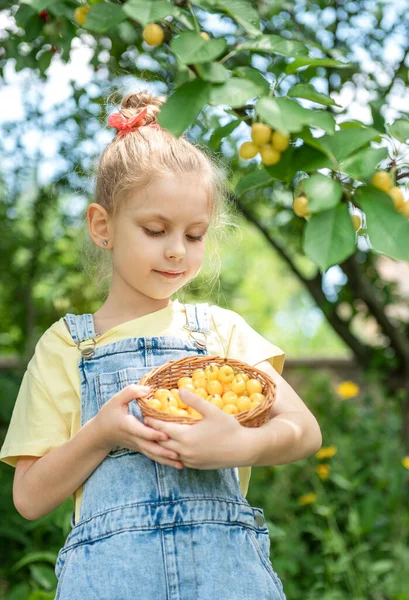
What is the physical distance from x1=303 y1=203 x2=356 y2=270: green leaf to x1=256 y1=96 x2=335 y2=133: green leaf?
0.12 m

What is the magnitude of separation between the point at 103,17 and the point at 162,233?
0.41 metres

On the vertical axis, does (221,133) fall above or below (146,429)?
above

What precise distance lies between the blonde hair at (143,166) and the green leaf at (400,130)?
417 millimetres

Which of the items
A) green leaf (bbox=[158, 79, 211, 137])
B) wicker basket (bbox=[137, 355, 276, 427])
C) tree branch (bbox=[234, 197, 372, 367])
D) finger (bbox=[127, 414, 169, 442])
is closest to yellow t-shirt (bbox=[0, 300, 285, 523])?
wicker basket (bbox=[137, 355, 276, 427])

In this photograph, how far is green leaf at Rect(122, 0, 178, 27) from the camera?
1.04 meters

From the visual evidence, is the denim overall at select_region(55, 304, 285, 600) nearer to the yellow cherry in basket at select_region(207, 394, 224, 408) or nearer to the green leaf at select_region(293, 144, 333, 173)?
the yellow cherry in basket at select_region(207, 394, 224, 408)

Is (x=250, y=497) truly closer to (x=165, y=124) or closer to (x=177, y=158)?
(x=177, y=158)

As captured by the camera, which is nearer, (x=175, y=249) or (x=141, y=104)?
(x=175, y=249)

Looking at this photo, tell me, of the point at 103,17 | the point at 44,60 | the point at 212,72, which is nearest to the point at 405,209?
the point at 212,72

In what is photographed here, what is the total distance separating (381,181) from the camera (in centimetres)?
110

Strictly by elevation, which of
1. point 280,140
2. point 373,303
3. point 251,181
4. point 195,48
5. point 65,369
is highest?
point 195,48

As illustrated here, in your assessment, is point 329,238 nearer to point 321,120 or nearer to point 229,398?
point 321,120

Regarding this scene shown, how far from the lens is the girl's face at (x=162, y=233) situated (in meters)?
1.46

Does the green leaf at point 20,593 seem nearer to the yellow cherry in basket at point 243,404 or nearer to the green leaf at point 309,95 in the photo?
the yellow cherry in basket at point 243,404
